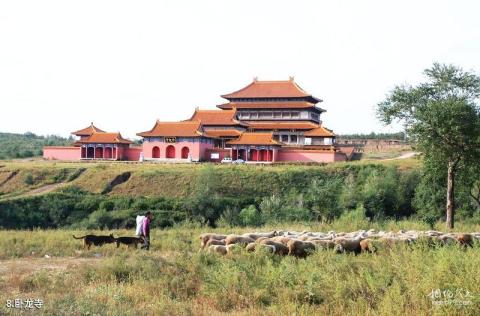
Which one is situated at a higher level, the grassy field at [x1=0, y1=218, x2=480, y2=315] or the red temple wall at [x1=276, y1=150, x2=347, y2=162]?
the red temple wall at [x1=276, y1=150, x2=347, y2=162]

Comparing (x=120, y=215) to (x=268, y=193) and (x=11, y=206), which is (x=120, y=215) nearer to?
(x=11, y=206)

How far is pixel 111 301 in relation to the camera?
7.75 meters

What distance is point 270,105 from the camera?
58000 millimetres

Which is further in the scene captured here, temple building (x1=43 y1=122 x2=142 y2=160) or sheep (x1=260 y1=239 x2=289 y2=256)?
temple building (x1=43 y1=122 x2=142 y2=160)

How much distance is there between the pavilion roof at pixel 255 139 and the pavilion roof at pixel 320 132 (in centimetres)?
507

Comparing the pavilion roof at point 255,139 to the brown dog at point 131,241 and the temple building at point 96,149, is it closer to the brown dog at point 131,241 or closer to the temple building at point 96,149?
the temple building at point 96,149

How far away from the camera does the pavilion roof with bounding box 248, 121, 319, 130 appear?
5506cm

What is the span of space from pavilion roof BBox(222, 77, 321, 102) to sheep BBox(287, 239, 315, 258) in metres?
47.3

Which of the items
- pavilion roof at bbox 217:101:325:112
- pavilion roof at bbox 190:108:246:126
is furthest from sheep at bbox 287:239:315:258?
pavilion roof at bbox 217:101:325:112

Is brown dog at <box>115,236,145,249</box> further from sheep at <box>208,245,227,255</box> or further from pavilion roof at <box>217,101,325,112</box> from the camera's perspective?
pavilion roof at <box>217,101,325,112</box>

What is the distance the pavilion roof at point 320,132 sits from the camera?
52.1 meters

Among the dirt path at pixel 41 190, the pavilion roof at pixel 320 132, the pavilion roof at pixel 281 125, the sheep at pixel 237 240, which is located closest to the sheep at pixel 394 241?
the sheep at pixel 237 240

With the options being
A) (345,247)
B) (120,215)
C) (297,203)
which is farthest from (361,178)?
(345,247)

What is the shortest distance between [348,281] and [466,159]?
14385 millimetres
